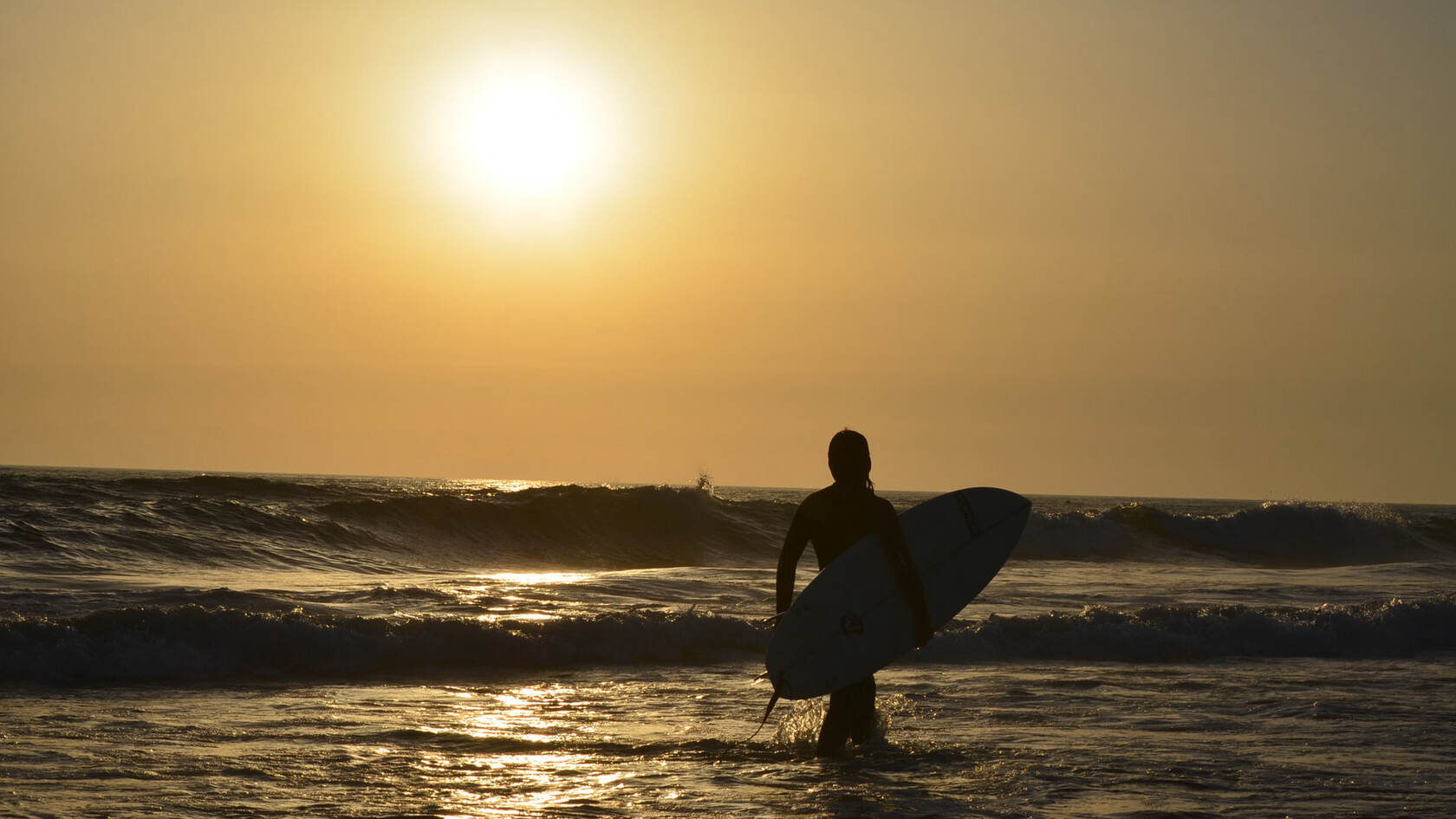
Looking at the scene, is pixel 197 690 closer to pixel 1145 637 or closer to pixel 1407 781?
pixel 1407 781

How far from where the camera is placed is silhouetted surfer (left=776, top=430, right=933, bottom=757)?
646 centimetres

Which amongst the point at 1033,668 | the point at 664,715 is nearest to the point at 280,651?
the point at 664,715

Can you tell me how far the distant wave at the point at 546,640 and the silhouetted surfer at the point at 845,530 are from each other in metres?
4.24

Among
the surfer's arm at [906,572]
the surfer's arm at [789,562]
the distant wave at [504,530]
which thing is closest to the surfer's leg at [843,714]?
the surfer's arm at [906,572]

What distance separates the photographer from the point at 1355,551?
3300cm

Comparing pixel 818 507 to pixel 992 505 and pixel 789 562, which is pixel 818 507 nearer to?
pixel 789 562

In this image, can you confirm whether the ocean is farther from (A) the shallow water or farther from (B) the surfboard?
(B) the surfboard

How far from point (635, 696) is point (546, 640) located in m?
2.25

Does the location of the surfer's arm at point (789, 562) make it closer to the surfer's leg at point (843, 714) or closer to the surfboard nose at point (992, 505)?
the surfer's leg at point (843, 714)

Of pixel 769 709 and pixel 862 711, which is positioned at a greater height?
pixel 769 709

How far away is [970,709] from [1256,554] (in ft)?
84.0

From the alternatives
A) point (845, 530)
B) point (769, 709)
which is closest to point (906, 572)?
point (845, 530)

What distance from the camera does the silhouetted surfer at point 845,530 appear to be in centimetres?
646

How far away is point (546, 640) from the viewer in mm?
11062
